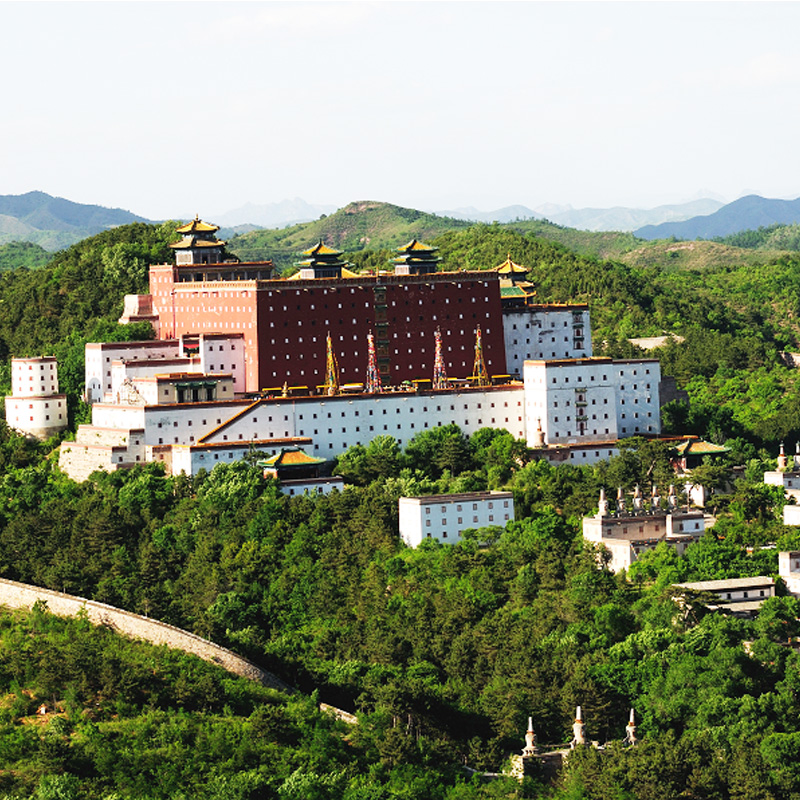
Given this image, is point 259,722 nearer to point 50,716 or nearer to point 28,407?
point 50,716

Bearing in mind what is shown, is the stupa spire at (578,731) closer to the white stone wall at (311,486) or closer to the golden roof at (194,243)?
the white stone wall at (311,486)

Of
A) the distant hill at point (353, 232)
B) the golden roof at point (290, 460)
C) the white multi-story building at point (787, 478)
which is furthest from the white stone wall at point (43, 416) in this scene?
the distant hill at point (353, 232)

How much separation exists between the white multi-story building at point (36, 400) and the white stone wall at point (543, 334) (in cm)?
1507

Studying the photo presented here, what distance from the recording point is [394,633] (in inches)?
2100

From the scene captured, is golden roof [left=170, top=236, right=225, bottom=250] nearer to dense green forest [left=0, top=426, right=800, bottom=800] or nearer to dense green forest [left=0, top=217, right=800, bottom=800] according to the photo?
dense green forest [left=0, top=217, right=800, bottom=800]

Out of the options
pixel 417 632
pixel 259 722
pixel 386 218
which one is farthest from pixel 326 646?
pixel 386 218

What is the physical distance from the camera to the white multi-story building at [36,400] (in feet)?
216

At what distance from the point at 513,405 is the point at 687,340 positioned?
116 ft

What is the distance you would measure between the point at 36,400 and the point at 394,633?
1825 centimetres

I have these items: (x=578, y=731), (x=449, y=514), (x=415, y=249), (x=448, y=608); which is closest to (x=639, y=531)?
(x=449, y=514)

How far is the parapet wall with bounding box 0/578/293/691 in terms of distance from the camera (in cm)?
5200

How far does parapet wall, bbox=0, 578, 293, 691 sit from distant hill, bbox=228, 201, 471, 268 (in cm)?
9239

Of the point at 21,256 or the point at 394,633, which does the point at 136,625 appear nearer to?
the point at 394,633

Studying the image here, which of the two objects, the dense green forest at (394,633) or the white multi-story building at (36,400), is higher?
the white multi-story building at (36,400)
